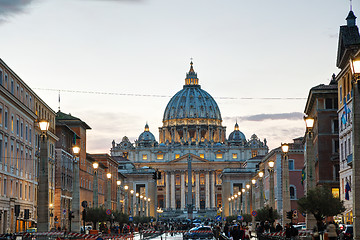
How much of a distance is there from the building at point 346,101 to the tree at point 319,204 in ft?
35.6

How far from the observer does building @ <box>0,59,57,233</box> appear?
5759 centimetres

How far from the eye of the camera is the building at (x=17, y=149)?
189ft

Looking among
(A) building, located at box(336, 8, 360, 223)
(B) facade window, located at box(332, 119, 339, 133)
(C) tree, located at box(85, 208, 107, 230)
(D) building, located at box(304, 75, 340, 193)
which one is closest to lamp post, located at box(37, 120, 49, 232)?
(C) tree, located at box(85, 208, 107, 230)

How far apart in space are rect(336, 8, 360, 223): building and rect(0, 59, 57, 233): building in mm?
22445

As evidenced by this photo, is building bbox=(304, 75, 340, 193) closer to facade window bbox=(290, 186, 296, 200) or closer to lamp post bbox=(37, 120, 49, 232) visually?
facade window bbox=(290, 186, 296, 200)

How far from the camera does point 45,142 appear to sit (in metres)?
37.0

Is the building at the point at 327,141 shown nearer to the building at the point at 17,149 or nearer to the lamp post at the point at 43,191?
the building at the point at 17,149

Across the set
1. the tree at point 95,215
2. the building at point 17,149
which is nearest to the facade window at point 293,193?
the building at point 17,149

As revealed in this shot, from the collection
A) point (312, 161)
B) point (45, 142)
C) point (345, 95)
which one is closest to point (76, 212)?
point (45, 142)

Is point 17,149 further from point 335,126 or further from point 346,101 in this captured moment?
point 335,126

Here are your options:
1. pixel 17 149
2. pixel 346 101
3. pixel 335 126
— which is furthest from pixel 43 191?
pixel 335 126

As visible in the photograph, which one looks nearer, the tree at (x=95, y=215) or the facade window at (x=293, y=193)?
the tree at (x=95, y=215)

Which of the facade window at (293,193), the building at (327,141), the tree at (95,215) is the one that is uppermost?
the building at (327,141)

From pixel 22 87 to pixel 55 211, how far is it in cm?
2292
